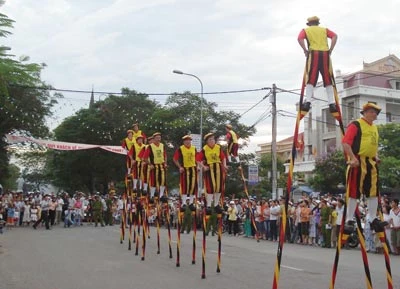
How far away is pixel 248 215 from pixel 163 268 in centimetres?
1445

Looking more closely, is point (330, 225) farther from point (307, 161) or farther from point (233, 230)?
point (307, 161)

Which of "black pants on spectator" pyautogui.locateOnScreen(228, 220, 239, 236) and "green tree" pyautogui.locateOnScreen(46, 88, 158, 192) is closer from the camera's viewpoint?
"black pants on spectator" pyautogui.locateOnScreen(228, 220, 239, 236)

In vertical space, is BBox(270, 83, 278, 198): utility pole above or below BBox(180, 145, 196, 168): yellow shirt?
above

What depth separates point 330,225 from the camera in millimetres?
21797

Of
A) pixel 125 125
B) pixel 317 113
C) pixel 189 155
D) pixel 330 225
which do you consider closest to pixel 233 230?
pixel 330 225

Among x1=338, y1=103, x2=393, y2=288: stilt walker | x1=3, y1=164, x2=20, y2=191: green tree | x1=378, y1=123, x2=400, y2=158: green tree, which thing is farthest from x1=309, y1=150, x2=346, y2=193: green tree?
x1=338, y1=103, x2=393, y2=288: stilt walker

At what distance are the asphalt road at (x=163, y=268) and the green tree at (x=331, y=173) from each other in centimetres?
2628

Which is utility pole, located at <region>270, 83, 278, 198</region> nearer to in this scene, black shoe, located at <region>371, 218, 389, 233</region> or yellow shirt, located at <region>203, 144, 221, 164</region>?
yellow shirt, located at <region>203, 144, 221, 164</region>

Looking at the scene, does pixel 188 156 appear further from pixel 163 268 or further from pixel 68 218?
pixel 68 218

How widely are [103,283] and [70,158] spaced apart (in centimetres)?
4342

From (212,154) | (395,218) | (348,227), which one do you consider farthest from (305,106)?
(395,218)

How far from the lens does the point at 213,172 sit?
43.2 ft

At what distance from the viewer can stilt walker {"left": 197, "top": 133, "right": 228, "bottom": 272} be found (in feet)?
43.2

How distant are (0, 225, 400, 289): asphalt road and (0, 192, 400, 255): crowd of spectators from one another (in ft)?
4.65
